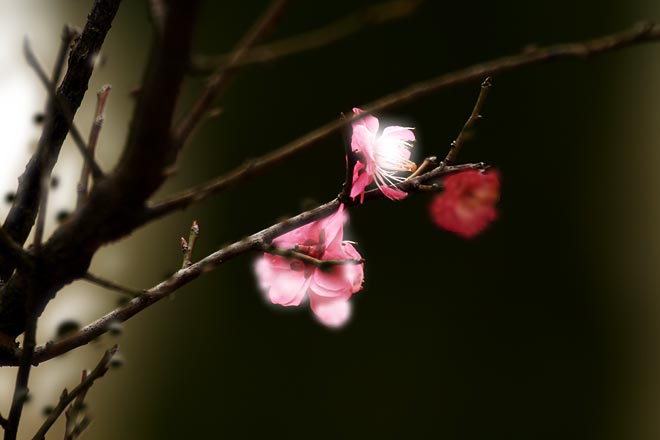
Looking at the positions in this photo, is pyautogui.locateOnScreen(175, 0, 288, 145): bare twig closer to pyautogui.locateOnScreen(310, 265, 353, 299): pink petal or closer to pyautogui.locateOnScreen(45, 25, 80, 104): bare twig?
pyautogui.locateOnScreen(45, 25, 80, 104): bare twig

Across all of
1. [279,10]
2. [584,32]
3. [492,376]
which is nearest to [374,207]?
[492,376]

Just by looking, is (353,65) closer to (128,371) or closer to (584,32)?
(584,32)

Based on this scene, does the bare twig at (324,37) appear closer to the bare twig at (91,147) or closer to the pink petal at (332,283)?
the bare twig at (91,147)

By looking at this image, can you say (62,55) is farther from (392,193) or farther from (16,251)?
(392,193)

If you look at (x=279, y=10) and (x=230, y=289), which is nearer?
(x=279, y=10)

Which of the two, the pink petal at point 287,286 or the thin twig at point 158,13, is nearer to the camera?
the thin twig at point 158,13

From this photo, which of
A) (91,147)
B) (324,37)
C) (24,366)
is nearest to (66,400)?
(24,366)

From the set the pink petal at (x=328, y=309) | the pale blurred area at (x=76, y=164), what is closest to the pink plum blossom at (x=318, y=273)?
the pink petal at (x=328, y=309)
